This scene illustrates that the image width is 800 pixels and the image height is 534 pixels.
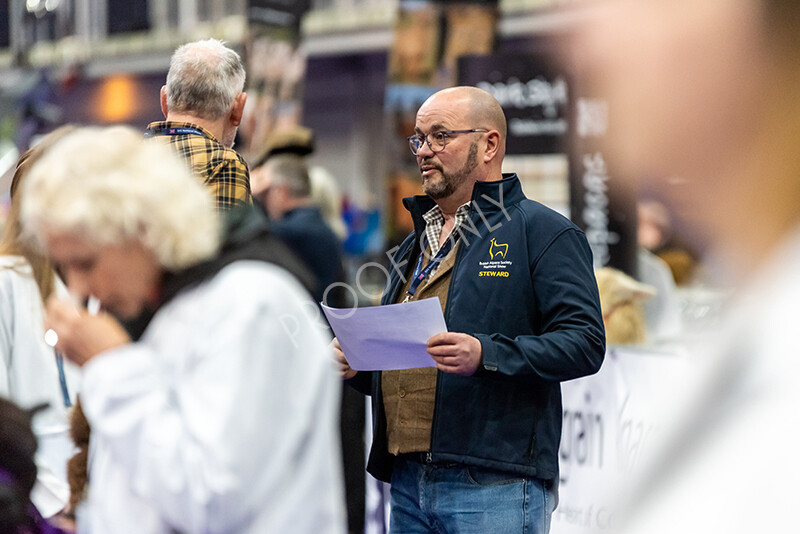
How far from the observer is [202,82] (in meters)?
2.93

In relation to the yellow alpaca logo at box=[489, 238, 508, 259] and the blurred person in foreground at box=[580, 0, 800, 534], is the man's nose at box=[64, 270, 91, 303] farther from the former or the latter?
the yellow alpaca logo at box=[489, 238, 508, 259]

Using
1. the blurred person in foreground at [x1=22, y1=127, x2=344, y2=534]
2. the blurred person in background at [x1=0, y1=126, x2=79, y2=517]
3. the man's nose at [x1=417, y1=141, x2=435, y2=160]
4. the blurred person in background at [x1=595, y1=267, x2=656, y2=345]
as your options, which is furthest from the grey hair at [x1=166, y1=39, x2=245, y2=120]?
the blurred person in background at [x1=595, y1=267, x2=656, y2=345]

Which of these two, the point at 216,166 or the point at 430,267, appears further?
the point at 430,267

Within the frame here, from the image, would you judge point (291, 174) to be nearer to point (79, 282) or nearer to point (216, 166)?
Result: point (216, 166)

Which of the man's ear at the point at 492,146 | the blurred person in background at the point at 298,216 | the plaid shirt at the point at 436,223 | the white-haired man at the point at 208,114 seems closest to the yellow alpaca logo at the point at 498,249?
the plaid shirt at the point at 436,223

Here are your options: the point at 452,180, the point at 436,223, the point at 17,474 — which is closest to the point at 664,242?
the point at 436,223

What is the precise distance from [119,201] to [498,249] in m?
1.44

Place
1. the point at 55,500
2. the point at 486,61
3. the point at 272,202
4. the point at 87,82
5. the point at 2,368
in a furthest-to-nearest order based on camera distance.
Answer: the point at 87,82
the point at 486,61
the point at 272,202
the point at 2,368
the point at 55,500

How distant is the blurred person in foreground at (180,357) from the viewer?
1.59 metres

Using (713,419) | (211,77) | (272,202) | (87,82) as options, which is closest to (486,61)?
(272,202)

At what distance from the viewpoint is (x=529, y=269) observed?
2.89 metres

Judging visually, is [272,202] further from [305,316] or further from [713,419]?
[713,419]

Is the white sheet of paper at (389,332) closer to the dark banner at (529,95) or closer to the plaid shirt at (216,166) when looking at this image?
the plaid shirt at (216,166)

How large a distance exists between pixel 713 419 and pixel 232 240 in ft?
3.12
